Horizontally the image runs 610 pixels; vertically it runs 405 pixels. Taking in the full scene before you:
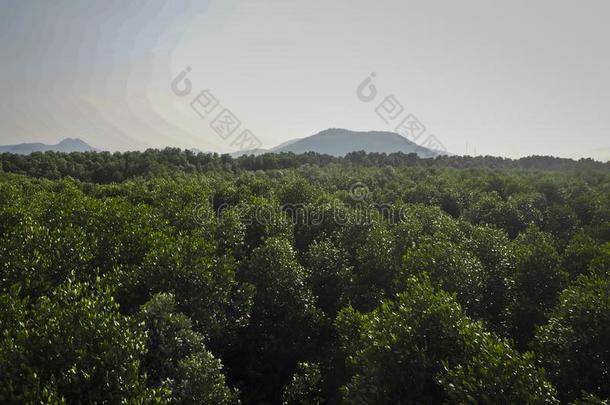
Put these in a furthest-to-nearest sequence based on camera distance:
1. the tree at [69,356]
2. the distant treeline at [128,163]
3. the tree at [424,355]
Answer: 1. the distant treeline at [128,163]
2. the tree at [424,355]
3. the tree at [69,356]

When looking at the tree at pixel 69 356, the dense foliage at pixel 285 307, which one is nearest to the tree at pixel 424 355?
the dense foliage at pixel 285 307

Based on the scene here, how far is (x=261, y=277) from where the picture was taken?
95.1 feet

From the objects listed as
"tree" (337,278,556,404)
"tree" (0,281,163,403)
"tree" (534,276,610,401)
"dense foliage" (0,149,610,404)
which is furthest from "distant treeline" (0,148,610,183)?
"tree" (534,276,610,401)

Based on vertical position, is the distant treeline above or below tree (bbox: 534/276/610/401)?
above

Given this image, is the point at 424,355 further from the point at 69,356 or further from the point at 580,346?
the point at 69,356

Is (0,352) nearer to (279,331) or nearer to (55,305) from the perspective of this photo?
(55,305)

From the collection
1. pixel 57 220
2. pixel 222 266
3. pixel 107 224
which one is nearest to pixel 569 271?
pixel 222 266

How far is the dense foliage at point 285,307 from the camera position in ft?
50.4

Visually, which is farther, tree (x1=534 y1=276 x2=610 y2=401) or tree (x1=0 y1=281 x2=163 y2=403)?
tree (x1=534 y1=276 x2=610 y2=401)

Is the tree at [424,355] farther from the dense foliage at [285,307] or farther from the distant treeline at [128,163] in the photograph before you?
the distant treeline at [128,163]

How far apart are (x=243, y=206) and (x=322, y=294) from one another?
1325cm

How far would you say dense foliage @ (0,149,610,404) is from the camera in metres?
15.4

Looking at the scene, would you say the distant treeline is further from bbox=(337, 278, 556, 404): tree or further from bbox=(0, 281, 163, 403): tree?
bbox=(337, 278, 556, 404): tree

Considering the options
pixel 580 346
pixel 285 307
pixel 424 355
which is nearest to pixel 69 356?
pixel 424 355
